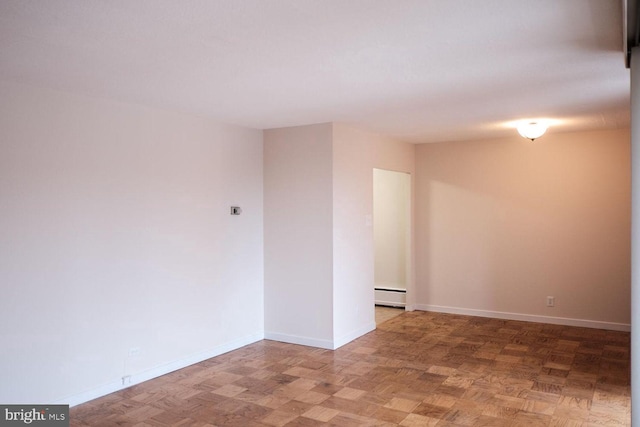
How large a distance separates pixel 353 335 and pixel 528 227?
2718mm

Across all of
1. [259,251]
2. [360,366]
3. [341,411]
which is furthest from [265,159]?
[341,411]

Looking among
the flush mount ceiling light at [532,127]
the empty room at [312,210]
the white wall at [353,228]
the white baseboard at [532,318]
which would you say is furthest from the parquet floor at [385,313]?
the flush mount ceiling light at [532,127]

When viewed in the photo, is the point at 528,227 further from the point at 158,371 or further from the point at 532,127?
the point at 158,371

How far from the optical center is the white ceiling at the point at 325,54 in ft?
7.27

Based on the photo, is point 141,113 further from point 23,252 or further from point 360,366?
point 360,366

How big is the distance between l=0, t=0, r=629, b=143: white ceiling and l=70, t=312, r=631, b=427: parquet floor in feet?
7.85

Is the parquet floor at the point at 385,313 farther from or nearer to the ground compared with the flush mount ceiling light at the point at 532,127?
nearer to the ground

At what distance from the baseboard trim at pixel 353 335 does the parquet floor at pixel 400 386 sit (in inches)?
3.5

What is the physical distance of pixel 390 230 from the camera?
24.5ft

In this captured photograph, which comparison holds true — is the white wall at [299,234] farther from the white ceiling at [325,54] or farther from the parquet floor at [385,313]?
the parquet floor at [385,313]

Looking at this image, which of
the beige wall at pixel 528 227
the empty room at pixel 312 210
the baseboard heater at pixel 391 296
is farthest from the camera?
the baseboard heater at pixel 391 296

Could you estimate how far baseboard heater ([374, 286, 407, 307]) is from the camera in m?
7.27

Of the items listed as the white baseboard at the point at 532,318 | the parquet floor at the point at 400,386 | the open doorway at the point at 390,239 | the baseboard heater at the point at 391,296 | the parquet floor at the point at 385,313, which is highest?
the open doorway at the point at 390,239

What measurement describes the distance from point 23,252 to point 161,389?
5.10 feet
